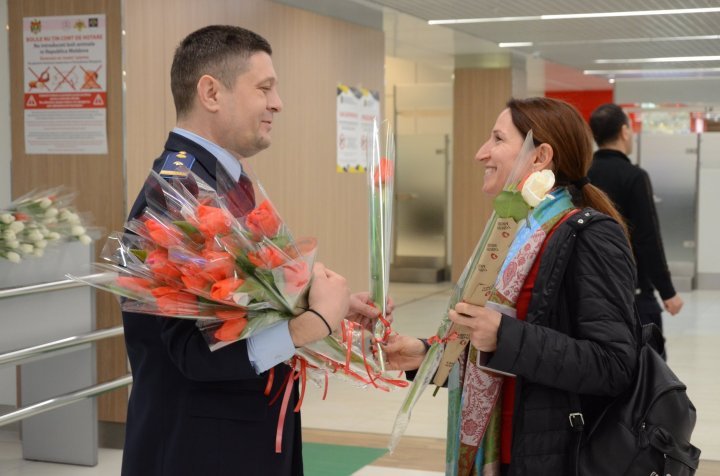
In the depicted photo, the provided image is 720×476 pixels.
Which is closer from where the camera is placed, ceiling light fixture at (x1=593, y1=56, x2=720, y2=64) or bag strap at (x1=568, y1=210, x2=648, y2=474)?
bag strap at (x1=568, y1=210, x2=648, y2=474)

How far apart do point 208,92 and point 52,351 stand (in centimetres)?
308

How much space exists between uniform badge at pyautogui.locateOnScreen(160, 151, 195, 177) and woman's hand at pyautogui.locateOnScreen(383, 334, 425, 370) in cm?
65

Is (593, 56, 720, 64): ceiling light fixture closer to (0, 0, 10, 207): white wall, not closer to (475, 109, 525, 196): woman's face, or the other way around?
(0, 0, 10, 207): white wall

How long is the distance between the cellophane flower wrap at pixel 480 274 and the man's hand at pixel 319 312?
329 mm

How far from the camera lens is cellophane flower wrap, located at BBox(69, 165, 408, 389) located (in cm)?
181

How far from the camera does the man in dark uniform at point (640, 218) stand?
496cm

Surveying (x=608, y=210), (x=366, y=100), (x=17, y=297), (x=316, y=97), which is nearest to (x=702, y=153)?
(x=366, y=100)

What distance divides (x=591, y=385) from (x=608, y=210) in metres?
0.48

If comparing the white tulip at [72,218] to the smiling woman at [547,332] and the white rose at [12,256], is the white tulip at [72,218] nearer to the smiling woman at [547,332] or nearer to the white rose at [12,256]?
the white rose at [12,256]

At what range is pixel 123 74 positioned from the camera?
5570 mm

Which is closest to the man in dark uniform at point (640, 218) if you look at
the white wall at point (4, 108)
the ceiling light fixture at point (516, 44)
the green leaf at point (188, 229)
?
the white wall at point (4, 108)

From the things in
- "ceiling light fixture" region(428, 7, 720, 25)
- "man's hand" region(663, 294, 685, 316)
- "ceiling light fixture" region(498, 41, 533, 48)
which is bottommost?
"man's hand" region(663, 294, 685, 316)

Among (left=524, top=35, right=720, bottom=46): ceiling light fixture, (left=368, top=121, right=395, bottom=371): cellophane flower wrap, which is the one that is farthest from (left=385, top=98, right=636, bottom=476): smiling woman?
(left=524, top=35, right=720, bottom=46): ceiling light fixture

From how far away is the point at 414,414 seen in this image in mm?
6410
